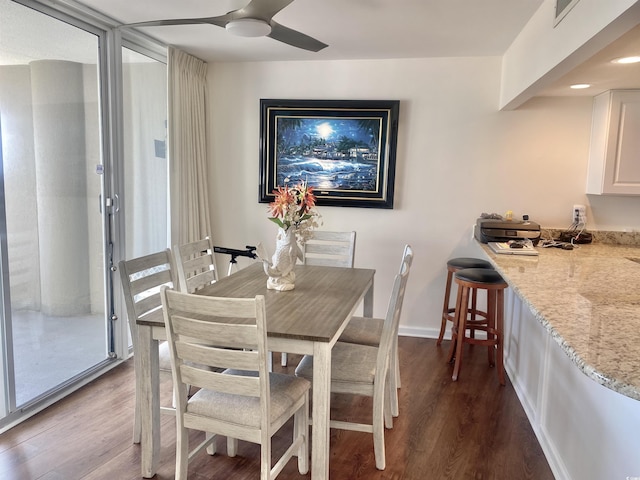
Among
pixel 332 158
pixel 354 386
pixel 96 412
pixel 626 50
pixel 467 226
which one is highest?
pixel 626 50

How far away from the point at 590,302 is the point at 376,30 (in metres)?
2.21

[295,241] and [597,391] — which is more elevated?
[295,241]

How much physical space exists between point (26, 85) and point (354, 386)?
2.39 meters

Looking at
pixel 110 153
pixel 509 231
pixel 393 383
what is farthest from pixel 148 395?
pixel 509 231

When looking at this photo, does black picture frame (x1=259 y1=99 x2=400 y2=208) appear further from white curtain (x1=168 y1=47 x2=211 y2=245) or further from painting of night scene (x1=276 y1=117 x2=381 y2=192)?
white curtain (x1=168 y1=47 x2=211 y2=245)

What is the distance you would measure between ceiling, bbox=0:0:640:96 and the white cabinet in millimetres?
145

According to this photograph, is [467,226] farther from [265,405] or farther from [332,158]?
[265,405]

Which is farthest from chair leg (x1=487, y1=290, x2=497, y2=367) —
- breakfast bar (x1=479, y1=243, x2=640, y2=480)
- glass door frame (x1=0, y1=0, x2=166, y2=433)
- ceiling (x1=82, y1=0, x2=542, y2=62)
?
glass door frame (x1=0, y1=0, x2=166, y2=433)

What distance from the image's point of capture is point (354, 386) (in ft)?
7.04

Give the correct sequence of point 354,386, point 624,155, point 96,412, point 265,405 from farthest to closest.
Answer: point 624,155 < point 96,412 < point 354,386 < point 265,405

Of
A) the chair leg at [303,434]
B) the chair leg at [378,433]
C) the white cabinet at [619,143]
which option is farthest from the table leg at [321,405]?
the white cabinet at [619,143]

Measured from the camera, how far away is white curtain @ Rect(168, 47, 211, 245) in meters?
3.69

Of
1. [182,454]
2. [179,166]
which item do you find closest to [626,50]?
[182,454]

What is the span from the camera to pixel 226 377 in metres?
1.73
